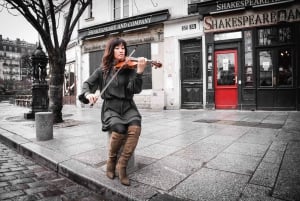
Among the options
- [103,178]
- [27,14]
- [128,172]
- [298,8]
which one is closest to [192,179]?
[128,172]

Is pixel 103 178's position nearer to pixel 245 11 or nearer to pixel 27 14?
pixel 27 14

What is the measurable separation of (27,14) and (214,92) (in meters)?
8.28

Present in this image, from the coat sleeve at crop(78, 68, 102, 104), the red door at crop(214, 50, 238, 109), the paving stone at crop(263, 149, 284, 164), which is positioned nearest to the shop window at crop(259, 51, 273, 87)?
the red door at crop(214, 50, 238, 109)

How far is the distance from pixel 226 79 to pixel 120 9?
7945 mm

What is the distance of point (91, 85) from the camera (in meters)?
3.53

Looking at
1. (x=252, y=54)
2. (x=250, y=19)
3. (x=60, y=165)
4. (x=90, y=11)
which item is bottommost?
(x=60, y=165)

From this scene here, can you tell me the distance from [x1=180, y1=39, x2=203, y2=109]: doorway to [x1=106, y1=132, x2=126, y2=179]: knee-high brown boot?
9.53m

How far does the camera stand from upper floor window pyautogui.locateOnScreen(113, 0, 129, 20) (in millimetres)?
15312

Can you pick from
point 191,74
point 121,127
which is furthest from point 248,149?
point 191,74

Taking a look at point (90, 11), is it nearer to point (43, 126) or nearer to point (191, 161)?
point (43, 126)

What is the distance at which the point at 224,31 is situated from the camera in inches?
457

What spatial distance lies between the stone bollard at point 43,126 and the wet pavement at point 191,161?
175mm

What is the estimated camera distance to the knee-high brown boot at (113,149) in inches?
127

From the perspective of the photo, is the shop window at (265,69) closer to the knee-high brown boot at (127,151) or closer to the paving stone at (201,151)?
the paving stone at (201,151)
